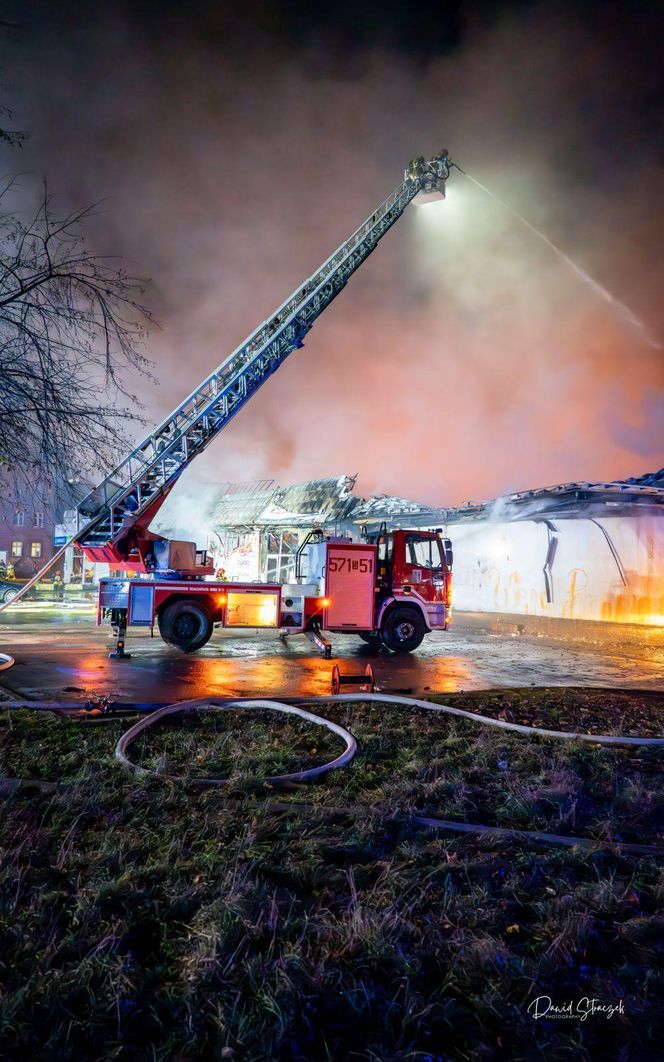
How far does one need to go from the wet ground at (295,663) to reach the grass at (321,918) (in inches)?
150

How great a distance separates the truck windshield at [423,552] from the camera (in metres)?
12.4

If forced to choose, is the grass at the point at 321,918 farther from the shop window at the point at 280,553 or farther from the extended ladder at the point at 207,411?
the shop window at the point at 280,553

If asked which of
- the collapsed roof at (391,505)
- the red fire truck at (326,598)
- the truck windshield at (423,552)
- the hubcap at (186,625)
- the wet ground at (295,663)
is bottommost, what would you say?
the wet ground at (295,663)

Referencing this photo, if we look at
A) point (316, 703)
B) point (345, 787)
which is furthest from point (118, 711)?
point (345, 787)

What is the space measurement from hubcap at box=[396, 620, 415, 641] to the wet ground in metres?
0.47

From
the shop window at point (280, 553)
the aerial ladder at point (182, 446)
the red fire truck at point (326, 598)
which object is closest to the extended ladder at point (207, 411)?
the aerial ladder at point (182, 446)

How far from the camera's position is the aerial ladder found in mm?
11547

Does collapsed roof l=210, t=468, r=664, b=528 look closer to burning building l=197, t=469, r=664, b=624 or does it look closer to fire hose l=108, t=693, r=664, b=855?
burning building l=197, t=469, r=664, b=624

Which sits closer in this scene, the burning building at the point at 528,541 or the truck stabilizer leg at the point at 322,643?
the truck stabilizer leg at the point at 322,643

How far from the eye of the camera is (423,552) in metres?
12.5

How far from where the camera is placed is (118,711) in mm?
5969

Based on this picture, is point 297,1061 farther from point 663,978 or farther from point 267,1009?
point 663,978

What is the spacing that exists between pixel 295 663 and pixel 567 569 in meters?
12.5

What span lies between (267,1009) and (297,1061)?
0.60ft
